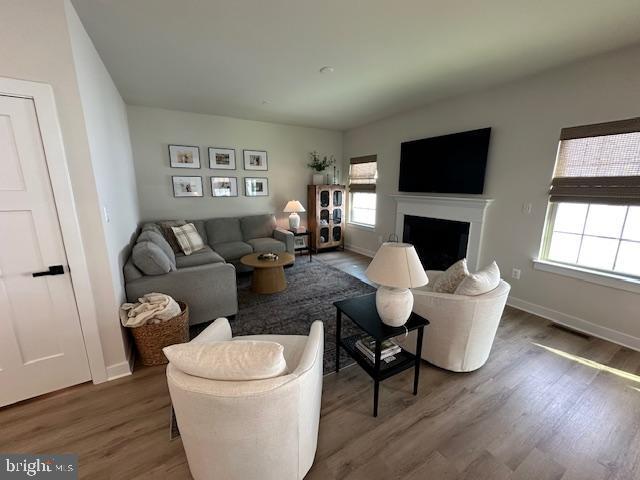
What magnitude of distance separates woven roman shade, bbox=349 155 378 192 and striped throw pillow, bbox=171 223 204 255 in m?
3.20

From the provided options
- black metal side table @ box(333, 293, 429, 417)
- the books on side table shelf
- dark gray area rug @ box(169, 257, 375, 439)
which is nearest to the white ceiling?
black metal side table @ box(333, 293, 429, 417)

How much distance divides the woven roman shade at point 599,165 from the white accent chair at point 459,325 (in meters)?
1.46

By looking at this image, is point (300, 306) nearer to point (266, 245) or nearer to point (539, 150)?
point (266, 245)

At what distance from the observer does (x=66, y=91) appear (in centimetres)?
155

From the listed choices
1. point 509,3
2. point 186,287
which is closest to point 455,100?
point 509,3

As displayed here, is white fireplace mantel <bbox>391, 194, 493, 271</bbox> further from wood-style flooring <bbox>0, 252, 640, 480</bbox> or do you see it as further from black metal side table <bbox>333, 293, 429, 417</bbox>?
black metal side table <bbox>333, 293, 429, 417</bbox>

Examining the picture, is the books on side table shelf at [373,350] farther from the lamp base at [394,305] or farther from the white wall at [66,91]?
the white wall at [66,91]

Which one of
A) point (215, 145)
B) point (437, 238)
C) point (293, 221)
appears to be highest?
point (215, 145)

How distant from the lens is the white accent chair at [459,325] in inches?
71.7

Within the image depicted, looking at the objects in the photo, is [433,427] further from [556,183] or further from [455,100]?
[455,100]

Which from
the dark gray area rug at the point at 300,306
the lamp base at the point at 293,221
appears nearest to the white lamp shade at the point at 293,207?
the lamp base at the point at 293,221

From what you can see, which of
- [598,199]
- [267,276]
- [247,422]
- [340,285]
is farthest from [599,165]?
[267,276]

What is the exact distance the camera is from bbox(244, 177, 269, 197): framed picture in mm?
4852

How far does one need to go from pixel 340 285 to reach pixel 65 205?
291cm
